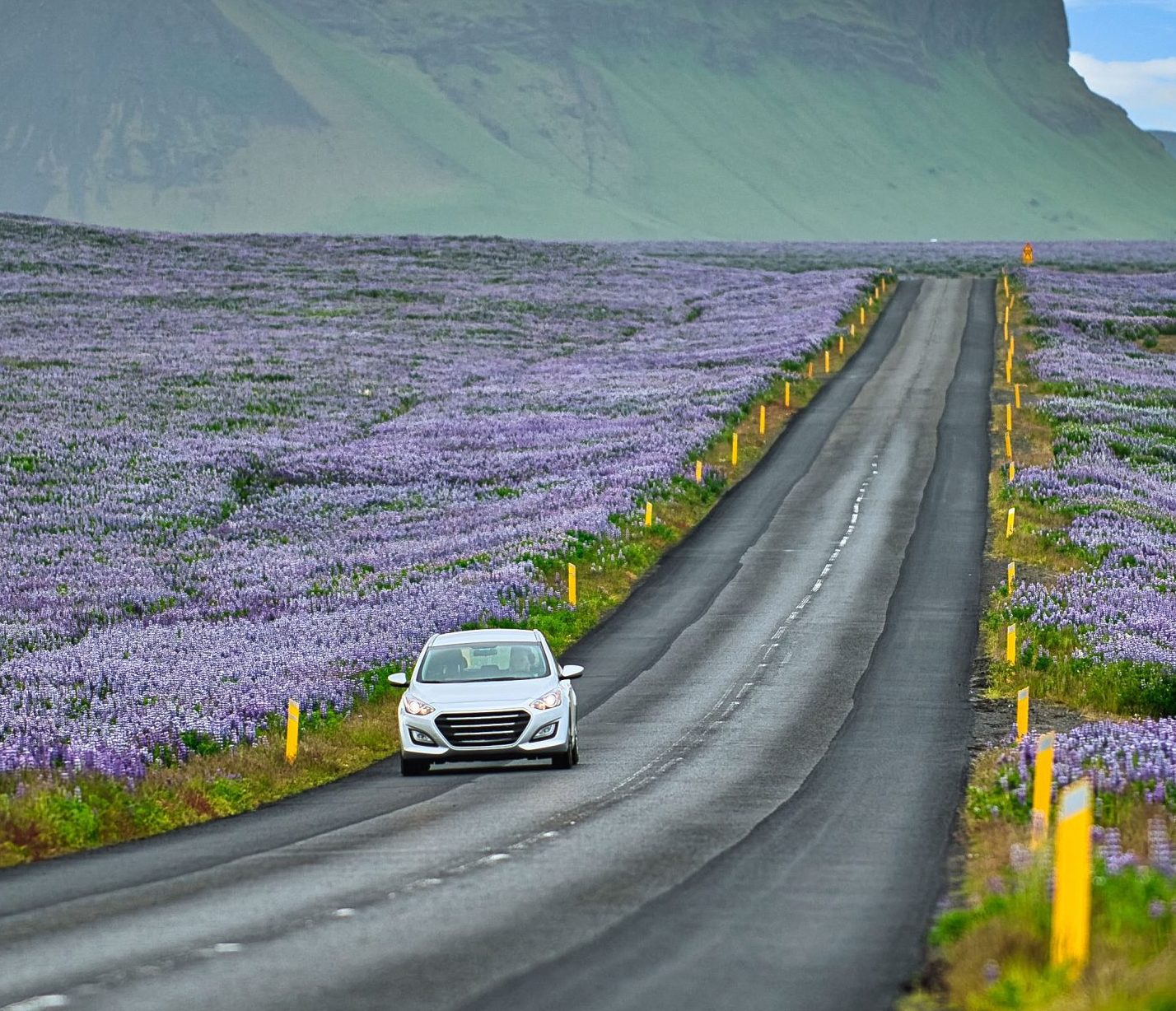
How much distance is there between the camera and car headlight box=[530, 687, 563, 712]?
2114cm

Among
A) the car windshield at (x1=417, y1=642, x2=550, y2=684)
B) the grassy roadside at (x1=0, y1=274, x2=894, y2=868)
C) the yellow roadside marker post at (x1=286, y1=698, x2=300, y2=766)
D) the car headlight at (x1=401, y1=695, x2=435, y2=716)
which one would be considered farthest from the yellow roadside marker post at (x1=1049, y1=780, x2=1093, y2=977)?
the yellow roadside marker post at (x1=286, y1=698, x2=300, y2=766)

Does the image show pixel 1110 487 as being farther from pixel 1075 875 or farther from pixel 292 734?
pixel 1075 875

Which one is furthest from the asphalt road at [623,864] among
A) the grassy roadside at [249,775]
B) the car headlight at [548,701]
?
the car headlight at [548,701]

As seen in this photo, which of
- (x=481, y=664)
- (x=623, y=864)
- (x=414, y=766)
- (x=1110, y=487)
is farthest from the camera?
(x=1110, y=487)

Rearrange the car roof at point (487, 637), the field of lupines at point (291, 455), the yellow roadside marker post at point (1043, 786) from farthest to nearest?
the field of lupines at point (291, 455) → the car roof at point (487, 637) → the yellow roadside marker post at point (1043, 786)

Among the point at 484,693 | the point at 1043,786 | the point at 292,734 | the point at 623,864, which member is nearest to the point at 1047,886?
the point at 1043,786

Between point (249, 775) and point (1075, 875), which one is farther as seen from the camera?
point (249, 775)

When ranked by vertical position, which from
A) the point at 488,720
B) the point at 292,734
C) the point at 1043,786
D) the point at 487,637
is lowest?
the point at 292,734

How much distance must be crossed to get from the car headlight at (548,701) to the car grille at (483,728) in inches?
6.8

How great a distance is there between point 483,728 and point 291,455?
30.4 m

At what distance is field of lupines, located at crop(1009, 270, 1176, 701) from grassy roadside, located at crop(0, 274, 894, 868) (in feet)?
27.5

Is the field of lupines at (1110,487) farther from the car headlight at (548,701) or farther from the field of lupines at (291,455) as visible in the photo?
the field of lupines at (291,455)

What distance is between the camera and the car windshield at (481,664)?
22328mm

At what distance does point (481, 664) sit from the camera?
23078 millimetres
